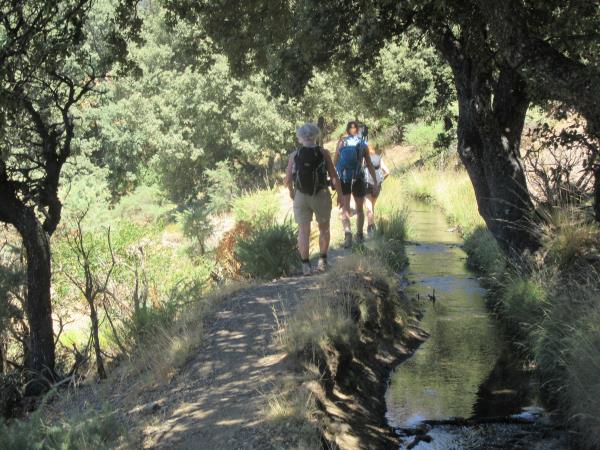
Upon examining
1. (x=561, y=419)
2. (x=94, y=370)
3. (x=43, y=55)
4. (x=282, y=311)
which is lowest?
(x=561, y=419)

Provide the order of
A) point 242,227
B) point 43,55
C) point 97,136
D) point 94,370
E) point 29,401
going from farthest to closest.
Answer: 1. point 97,136
2. point 242,227
3. point 94,370
4. point 29,401
5. point 43,55

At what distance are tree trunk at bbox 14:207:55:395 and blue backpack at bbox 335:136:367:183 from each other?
15.4 ft

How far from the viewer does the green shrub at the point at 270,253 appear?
1057cm

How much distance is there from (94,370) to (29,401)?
90 centimetres

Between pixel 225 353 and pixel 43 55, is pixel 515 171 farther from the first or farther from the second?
pixel 43 55

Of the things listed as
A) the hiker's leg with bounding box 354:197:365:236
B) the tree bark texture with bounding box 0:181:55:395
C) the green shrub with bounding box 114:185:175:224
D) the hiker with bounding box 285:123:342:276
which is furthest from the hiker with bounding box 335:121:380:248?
the green shrub with bounding box 114:185:175:224

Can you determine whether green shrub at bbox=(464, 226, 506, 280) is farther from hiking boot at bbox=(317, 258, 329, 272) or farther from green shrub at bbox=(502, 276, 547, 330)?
hiking boot at bbox=(317, 258, 329, 272)

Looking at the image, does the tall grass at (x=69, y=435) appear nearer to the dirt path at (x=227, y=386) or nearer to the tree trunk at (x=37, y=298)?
the dirt path at (x=227, y=386)

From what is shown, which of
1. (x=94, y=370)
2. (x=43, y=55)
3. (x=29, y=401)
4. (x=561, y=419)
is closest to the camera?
(x=561, y=419)

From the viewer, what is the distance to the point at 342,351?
6.75 m

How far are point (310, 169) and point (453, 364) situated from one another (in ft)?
9.27

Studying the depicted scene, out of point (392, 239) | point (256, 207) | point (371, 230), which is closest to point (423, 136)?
point (256, 207)

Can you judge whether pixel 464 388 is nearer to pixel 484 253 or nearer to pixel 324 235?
pixel 324 235

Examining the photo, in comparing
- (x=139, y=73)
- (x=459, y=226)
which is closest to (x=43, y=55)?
(x=139, y=73)
